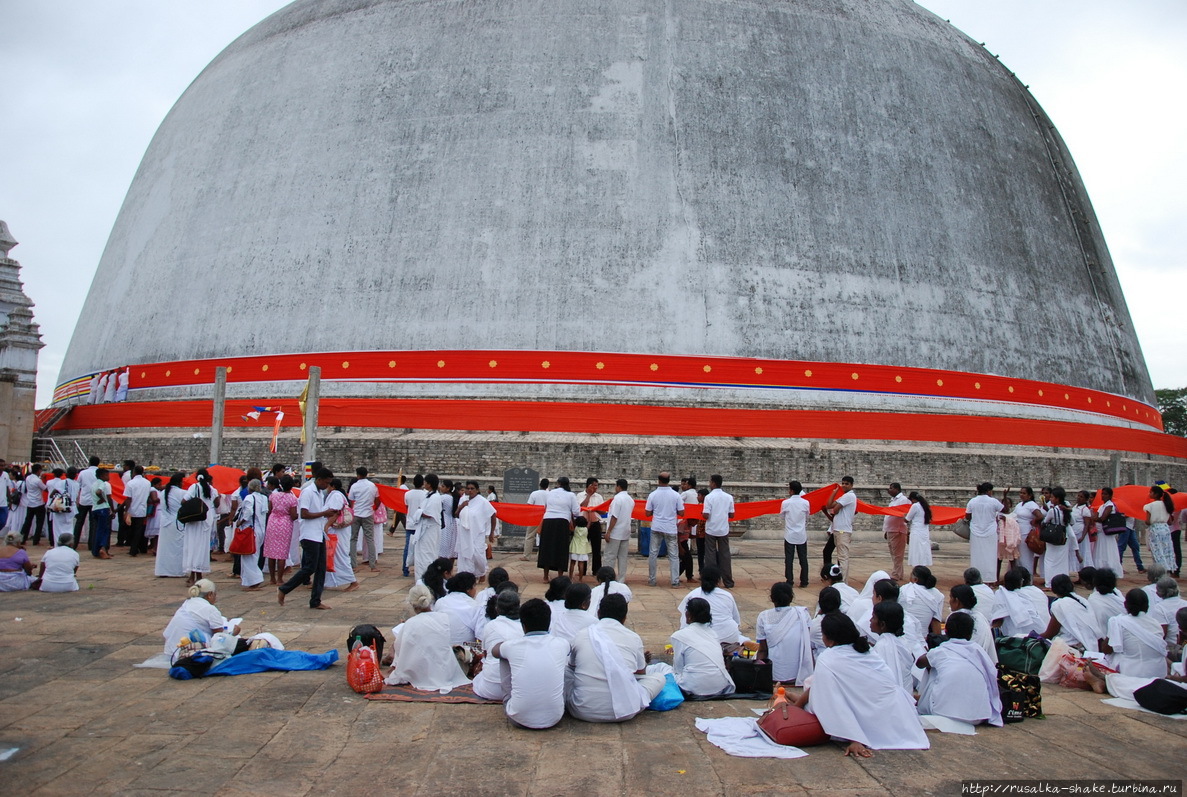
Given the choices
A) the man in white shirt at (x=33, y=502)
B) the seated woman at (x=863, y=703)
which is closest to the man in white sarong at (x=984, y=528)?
the seated woman at (x=863, y=703)

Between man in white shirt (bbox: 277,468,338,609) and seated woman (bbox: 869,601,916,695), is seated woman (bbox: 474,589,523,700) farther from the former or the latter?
man in white shirt (bbox: 277,468,338,609)

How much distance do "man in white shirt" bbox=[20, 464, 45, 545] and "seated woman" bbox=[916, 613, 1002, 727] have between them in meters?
12.7

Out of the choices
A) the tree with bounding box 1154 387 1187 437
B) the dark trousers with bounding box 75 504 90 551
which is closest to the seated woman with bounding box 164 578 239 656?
the dark trousers with bounding box 75 504 90 551

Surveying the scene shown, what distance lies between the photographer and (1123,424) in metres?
19.5

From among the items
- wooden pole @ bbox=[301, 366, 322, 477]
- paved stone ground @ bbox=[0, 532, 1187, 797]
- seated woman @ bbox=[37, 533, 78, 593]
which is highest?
wooden pole @ bbox=[301, 366, 322, 477]

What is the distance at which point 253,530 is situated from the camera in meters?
8.80

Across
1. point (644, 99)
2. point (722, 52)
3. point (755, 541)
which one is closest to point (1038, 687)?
point (755, 541)

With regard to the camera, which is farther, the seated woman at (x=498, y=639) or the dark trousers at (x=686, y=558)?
the dark trousers at (x=686, y=558)

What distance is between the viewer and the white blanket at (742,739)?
4254mm

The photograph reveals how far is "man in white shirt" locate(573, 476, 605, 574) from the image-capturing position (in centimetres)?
973

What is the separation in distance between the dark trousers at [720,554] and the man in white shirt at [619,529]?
0.97m

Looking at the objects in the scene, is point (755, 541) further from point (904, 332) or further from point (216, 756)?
point (216, 756)

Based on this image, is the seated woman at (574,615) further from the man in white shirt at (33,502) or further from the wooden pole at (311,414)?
the man in white shirt at (33,502)

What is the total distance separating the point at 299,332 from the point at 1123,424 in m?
19.1
